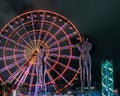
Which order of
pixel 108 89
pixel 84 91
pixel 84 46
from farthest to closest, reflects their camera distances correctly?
pixel 108 89
pixel 84 91
pixel 84 46

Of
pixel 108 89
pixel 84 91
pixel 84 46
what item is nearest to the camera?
pixel 84 46

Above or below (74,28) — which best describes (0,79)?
below

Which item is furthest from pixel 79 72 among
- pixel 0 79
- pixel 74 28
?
pixel 0 79

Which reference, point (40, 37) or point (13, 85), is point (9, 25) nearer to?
point (40, 37)

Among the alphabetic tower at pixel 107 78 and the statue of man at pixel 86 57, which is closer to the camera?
the statue of man at pixel 86 57

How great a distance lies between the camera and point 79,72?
48.8 m

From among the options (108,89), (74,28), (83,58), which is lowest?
(108,89)

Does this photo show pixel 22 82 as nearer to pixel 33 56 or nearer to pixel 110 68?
pixel 33 56

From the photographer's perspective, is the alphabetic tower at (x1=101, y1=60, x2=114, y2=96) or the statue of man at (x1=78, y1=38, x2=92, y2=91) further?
the alphabetic tower at (x1=101, y1=60, x2=114, y2=96)

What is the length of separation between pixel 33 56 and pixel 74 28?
21.2ft

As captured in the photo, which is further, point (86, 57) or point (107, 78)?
point (107, 78)

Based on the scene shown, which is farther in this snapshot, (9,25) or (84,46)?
(9,25)

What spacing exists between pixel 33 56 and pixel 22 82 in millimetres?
3673

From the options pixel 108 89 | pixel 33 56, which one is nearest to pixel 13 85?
pixel 33 56
